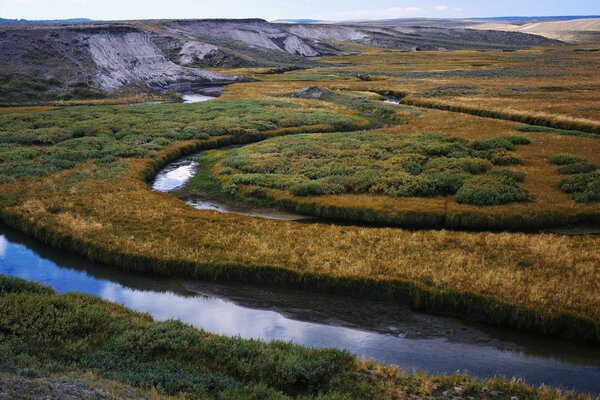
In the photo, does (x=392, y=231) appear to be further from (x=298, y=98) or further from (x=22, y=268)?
(x=298, y=98)

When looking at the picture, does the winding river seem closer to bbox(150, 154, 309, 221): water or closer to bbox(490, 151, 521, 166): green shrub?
bbox(150, 154, 309, 221): water

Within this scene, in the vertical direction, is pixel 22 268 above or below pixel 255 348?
below

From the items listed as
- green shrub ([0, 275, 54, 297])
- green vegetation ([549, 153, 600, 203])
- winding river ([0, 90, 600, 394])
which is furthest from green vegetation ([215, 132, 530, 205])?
green shrub ([0, 275, 54, 297])

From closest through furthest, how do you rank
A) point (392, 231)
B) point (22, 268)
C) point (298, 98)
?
point (22, 268)
point (392, 231)
point (298, 98)

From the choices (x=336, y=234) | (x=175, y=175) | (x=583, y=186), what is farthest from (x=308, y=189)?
(x=583, y=186)

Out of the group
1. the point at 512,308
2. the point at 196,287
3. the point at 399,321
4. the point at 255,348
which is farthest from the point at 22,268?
the point at 512,308

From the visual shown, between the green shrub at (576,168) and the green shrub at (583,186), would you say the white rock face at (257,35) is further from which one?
the green shrub at (583,186)
